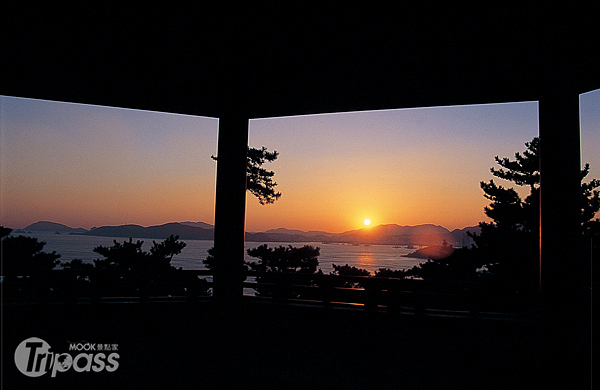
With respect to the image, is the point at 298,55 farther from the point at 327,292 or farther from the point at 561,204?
Answer: the point at 561,204

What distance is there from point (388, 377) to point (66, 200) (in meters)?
11.6

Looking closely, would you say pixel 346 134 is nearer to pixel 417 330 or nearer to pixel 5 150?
pixel 417 330

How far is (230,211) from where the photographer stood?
5926 mm

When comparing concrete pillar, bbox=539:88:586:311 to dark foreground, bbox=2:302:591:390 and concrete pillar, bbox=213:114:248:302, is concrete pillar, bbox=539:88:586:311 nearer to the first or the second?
dark foreground, bbox=2:302:591:390

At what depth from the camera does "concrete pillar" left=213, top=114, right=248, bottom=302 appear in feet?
19.4

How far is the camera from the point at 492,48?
4.16 metres

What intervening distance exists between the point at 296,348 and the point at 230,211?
2502 mm

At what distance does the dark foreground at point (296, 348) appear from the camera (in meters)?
4.38

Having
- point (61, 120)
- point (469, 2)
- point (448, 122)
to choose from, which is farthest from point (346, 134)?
point (61, 120)

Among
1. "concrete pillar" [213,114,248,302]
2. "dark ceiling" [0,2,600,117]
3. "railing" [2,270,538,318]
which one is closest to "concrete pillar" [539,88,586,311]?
"dark ceiling" [0,2,600,117]

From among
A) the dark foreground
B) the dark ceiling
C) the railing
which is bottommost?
the dark foreground

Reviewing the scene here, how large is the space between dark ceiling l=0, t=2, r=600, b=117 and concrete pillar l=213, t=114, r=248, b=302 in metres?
0.48

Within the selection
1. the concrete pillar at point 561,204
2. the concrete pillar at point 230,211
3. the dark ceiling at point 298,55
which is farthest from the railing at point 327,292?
the dark ceiling at point 298,55

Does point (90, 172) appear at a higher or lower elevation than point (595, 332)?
higher
